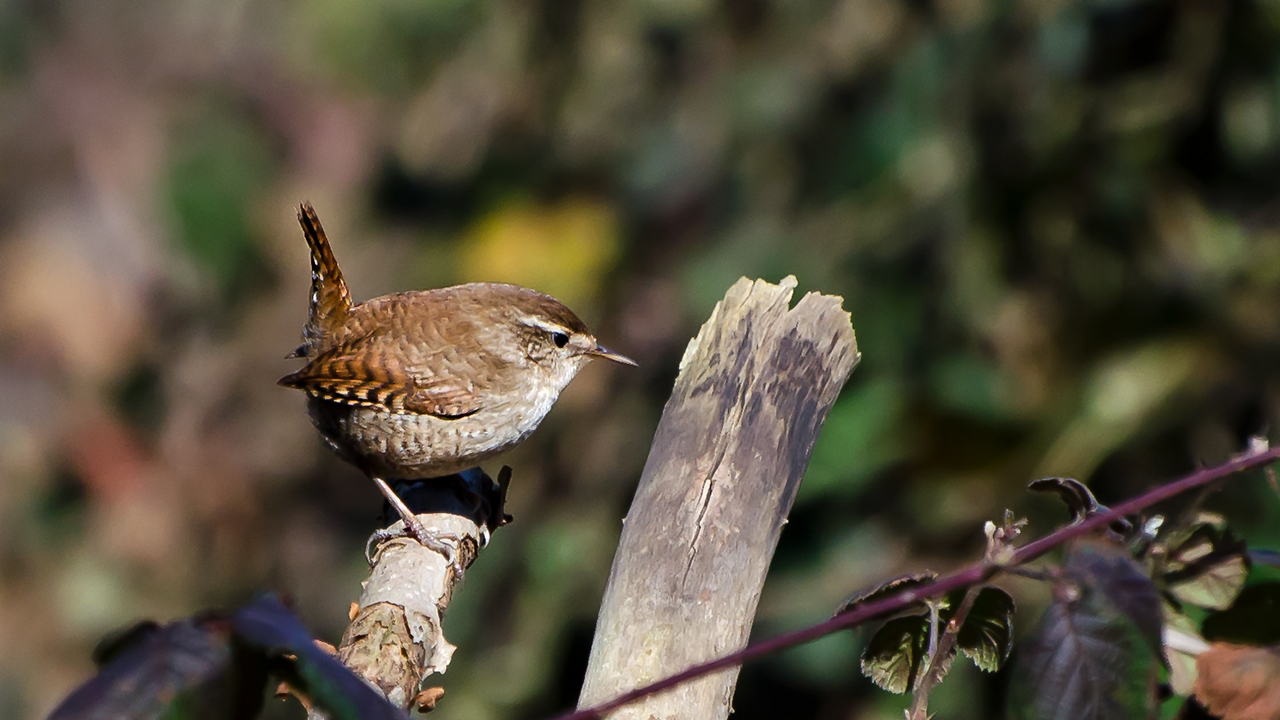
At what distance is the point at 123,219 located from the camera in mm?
6449

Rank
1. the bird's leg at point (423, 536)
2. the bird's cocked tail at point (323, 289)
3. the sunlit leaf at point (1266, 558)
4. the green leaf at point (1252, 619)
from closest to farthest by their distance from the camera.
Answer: the sunlit leaf at point (1266, 558) → the green leaf at point (1252, 619) → the bird's leg at point (423, 536) → the bird's cocked tail at point (323, 289)

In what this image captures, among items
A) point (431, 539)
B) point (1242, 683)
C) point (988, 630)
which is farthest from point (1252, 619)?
point (431, 539)

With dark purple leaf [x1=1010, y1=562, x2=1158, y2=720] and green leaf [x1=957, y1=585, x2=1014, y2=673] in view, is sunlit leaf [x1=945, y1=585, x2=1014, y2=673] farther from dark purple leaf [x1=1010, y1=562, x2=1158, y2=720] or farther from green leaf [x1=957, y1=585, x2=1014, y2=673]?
dark purple leaf [x1=1010, y1=562, x2=1158, y2=720]

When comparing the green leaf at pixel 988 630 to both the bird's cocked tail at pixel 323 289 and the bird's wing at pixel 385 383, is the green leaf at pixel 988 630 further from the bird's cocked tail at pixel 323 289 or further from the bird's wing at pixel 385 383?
the bird's cocked tail at pixel 323 289

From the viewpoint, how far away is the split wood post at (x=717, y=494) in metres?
1.68

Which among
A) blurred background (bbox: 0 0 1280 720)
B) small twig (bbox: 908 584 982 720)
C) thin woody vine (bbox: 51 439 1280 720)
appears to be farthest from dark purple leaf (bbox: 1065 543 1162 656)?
blurred background (bbox: 0 0 1280 720)

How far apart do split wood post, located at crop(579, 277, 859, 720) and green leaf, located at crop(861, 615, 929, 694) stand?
357 millimetres

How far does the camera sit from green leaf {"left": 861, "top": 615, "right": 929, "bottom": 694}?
50.8 inches

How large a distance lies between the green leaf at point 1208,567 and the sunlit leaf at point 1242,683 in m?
0.06

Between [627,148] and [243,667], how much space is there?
3.40 m

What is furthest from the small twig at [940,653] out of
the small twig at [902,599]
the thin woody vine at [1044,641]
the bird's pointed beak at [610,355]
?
the bird's pointed beak at [610,355]

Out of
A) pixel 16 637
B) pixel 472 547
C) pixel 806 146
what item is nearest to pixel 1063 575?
pixel 472 547

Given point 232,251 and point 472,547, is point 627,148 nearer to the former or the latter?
point 232,251

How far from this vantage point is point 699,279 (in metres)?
3.57
